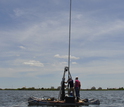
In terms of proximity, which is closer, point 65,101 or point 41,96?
point 65,101

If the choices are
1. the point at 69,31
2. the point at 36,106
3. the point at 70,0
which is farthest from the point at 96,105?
the point at 70,0

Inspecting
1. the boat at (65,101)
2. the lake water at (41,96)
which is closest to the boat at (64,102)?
the boat at (65,101)

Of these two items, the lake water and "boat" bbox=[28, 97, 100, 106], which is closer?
"boat" bbox=[28, 97, 100, 106]

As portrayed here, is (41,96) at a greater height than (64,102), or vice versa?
(41,96)

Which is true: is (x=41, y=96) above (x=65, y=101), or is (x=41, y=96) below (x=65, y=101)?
above

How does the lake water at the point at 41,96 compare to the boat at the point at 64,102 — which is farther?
the lake water at the point at 41,96

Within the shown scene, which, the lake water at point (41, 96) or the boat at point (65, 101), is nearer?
the boat at point (65, 101)

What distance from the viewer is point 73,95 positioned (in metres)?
27.6

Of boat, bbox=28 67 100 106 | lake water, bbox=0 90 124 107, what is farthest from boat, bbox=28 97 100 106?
lake water, bbox=0 90 124 107

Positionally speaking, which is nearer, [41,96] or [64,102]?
[64,102]

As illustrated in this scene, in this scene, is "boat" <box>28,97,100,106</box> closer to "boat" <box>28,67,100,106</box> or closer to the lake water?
"boat" <box>28,67,100,106</box>

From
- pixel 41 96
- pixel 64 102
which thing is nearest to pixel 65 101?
pixel 64 102

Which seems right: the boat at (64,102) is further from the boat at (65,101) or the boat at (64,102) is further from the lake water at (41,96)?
the lake water at (41,96)

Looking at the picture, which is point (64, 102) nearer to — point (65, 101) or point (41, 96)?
point (65, 101)
